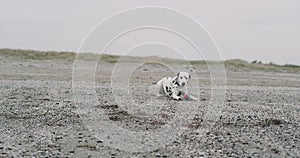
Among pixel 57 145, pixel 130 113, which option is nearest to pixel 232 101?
pixel 130 113

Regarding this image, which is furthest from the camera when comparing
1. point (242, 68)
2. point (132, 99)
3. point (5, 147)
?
point (242, 68)

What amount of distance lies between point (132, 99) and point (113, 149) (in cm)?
809

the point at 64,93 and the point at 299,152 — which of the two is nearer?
the point at 299,152

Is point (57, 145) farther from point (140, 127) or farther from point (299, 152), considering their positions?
point (299, 152)

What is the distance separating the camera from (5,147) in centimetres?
931

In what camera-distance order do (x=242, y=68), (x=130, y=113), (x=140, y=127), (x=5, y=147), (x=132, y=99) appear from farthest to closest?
1. (x=242, y=68)
2. (x=132, y=99)
3. (x=130, y=113)
4. (x=140, y=127)
5. (x=5, y=147)

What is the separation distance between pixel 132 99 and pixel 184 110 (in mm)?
3413

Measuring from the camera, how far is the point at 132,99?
57.7ft

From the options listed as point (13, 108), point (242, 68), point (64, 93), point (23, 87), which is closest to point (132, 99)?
point (64, 93)

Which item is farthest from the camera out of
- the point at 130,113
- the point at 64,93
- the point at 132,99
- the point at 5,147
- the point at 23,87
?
the point at 23,87

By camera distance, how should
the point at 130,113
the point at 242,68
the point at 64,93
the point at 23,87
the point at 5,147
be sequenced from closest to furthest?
1. the point at 5,147
2. the point at 130,113
3. the point at 64,93
4. the point at 23,87
5. the point at 242,68

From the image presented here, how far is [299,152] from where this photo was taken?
959cm

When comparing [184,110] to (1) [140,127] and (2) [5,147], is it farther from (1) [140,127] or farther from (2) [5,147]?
(2) [5,147]

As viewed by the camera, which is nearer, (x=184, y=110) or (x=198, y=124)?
(x=198, y=124)
